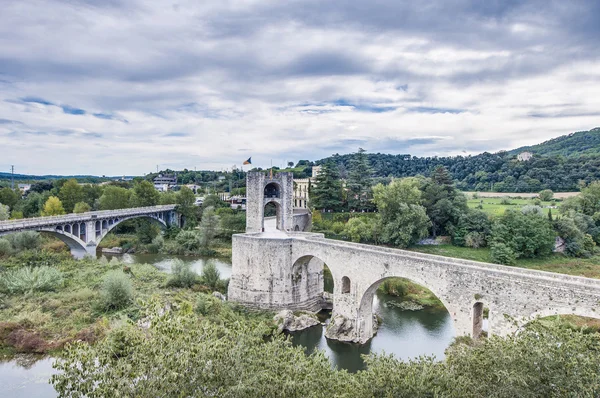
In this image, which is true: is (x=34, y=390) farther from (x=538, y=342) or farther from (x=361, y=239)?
(x=361, y=239)

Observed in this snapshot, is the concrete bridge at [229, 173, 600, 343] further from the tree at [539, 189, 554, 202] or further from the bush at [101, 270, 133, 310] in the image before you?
the tree at [539, 189, 554, 202]

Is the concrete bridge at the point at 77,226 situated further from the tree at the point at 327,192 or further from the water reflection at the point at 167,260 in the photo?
the tree at the point at 327,192

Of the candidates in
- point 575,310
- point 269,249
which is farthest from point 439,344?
point 269,249

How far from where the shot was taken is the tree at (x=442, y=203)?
39.0m

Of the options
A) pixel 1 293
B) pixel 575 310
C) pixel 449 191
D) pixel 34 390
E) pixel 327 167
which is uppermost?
pixel 327 167

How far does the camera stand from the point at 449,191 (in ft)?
134

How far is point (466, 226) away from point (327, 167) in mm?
16479

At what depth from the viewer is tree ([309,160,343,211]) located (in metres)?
45.0

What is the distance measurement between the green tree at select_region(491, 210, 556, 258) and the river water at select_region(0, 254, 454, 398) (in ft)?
41.5

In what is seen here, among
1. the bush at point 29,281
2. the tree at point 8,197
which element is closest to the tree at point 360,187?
the bush at point 29,281

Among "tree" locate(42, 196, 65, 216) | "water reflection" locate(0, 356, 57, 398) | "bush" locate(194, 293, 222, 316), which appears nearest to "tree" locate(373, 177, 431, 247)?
"bush" locate(194, 293, 222, 316)

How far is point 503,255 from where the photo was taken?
103 ft

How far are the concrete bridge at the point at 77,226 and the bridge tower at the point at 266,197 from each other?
17236mm

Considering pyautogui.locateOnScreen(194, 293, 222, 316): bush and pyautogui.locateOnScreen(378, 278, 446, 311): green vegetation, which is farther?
pyautogui.locateOnScreen(378, 278, 446, 311): green vegetation
